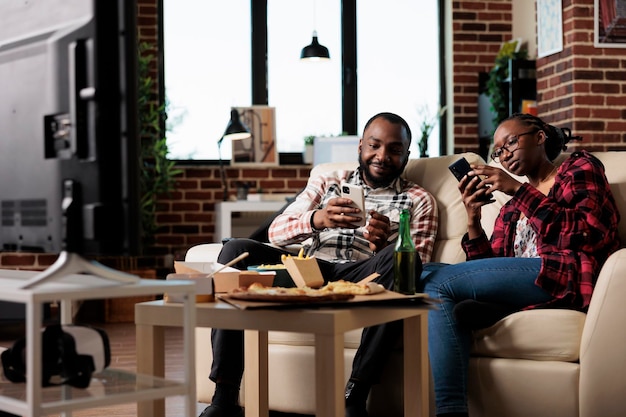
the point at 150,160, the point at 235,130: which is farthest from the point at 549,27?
the point at 150,160

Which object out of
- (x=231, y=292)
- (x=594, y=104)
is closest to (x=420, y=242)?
(x=231, y=292)

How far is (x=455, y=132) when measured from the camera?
6.35 m

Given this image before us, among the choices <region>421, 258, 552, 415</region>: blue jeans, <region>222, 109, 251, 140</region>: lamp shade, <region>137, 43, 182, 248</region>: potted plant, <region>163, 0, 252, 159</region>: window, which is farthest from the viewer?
<region>163, 0, 252, 159</region>: window

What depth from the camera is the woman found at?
2.37 m

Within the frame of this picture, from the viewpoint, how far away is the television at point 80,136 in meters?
1.43

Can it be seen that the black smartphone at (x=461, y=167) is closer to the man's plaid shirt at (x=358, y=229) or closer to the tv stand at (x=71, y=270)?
the man's plaid shirt at (x=358, y=229)

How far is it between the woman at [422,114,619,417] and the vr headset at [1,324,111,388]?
1035mm

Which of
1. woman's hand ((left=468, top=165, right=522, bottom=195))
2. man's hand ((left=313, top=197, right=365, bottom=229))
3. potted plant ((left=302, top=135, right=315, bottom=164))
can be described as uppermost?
Result: potted plant ((left=302, top=135, right=315, bottom=164))

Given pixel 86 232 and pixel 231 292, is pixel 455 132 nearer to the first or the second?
pixel 231 292

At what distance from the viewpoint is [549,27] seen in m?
5.37

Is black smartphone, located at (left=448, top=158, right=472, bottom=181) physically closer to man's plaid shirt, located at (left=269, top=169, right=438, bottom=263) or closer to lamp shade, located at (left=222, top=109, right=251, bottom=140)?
man's plaid shirt, located at (left=269, top=169, right=438, bottom=263)

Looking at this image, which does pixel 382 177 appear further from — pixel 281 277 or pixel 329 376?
pixel 329 376

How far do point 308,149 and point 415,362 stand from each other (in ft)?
13.0

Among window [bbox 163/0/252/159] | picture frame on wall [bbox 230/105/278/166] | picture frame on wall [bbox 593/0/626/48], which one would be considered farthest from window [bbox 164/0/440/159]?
picture frame on wall [bbox 593/0/626/48]
